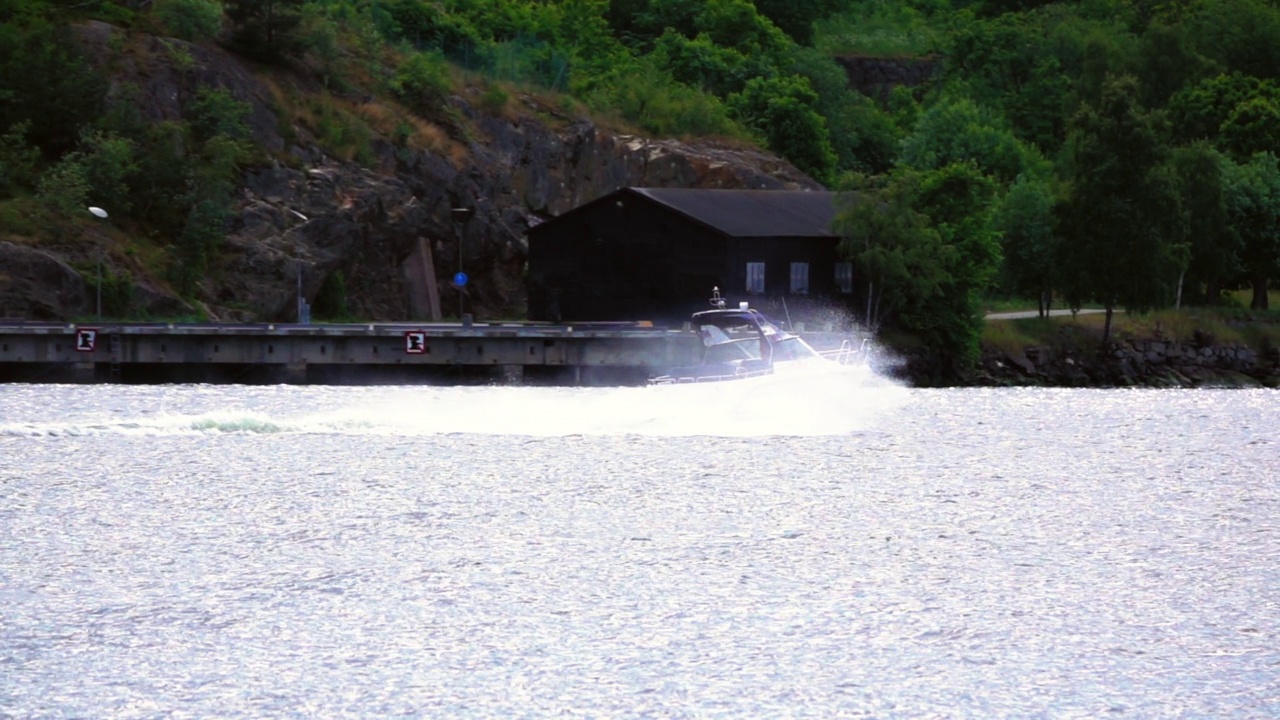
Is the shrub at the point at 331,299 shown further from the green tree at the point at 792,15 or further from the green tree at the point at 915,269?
the green tree at the point at 792,15

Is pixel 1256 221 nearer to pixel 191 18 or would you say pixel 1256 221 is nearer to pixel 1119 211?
pixel 1119 211

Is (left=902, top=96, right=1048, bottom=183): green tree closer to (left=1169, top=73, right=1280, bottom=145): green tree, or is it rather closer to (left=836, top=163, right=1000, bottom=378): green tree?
(left=1169, top=73, right=1280, bottom=145): green tree

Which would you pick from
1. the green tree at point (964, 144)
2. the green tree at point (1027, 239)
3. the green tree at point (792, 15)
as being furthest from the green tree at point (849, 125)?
the green tree at point (1027, 239)

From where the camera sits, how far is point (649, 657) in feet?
67.4

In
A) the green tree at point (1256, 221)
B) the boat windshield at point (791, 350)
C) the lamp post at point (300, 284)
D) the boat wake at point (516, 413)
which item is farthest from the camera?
the green tree at point (1256, 221)

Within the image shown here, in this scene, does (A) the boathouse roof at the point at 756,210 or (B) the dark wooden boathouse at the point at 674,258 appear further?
(A) the boathouse roof at the point at 756,210

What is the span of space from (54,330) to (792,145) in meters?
61.6

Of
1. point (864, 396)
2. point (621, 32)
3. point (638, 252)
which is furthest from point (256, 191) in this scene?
Result: point (621, 32)

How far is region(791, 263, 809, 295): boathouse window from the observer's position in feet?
261

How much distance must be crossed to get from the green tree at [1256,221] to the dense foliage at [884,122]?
140 millimetres

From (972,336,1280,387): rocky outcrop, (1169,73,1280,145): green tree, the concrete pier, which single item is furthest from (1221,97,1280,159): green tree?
the concrete pier

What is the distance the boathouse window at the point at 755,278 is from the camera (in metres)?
78.4

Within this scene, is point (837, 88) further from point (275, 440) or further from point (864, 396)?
point (275, 440)

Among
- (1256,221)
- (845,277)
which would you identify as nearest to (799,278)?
(845,277)
